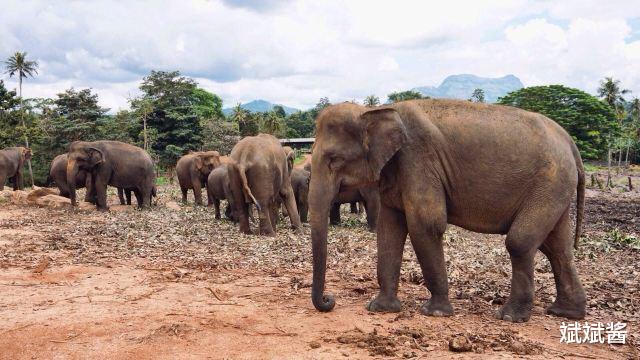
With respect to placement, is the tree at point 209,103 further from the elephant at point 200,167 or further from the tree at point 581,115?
the elephant at point 200,167

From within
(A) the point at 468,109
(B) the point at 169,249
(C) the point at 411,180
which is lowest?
(B) the point at 169,249

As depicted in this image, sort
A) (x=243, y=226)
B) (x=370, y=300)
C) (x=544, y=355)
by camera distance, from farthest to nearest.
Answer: (x=243, y=226), (x=370, y=300), (x=544, y=355)

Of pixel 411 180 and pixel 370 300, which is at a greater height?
pixel 411 180

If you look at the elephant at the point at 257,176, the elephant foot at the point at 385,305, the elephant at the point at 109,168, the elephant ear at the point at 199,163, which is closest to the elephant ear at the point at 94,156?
the elephant at the point at 109,168

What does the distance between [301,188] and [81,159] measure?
24.0 ft

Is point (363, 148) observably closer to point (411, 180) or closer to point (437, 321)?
point (411, 180)

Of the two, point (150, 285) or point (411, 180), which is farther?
point (150, 285)

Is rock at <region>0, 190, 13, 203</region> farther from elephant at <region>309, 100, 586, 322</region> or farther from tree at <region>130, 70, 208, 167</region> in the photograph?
tree at <region>130, 70, 208, 167</region>

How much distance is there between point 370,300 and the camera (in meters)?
7.20

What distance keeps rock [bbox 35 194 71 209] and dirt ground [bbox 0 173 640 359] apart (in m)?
5.95

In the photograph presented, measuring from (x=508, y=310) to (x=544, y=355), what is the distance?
1.20 m

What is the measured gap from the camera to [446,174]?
6.43 meters

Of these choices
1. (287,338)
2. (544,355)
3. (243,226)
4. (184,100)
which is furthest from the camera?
(184,100)

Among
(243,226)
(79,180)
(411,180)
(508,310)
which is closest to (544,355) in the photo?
(508,310)
